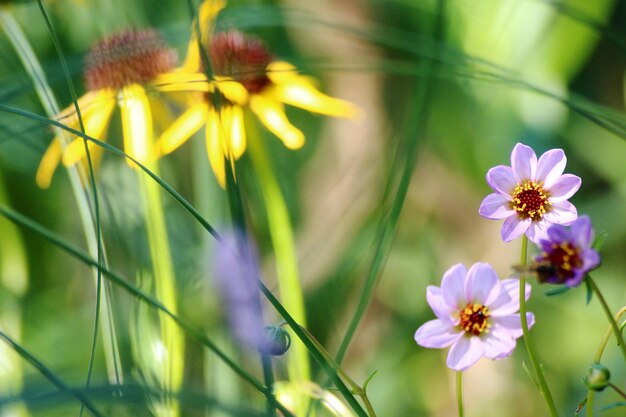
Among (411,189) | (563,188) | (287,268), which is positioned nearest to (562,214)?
(563,188)

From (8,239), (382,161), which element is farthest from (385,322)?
(8,239)

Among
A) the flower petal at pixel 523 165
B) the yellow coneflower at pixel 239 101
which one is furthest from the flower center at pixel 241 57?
the flower petal at pixel 523 165

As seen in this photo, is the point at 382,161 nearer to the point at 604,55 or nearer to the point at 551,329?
the point at 551,329

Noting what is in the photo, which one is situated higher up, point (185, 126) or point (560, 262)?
point (185, 126)

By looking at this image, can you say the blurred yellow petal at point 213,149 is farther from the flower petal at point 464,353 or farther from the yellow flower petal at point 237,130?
the flower petal at point 464,353

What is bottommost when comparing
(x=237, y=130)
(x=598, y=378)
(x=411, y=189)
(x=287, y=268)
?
(x=598, y=378)

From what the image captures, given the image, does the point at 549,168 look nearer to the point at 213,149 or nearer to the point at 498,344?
the point at 498,344


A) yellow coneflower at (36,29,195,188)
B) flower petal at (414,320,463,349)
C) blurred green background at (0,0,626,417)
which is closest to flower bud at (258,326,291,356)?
flower petal at (414,320,463,349)
